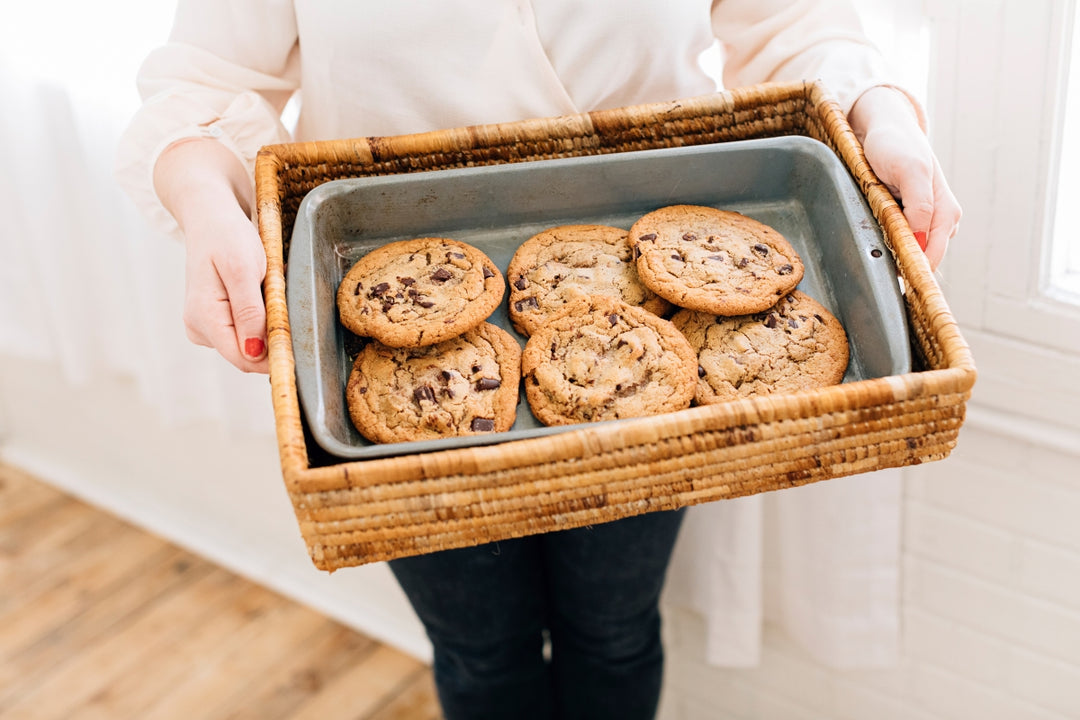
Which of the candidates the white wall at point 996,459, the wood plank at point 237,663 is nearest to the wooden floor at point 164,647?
the wood plank at point 237,663

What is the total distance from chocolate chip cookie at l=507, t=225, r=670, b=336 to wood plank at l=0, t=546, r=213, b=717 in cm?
139

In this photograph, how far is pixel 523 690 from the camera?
124cm

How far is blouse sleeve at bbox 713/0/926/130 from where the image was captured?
938 millimetres

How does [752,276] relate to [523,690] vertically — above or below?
above

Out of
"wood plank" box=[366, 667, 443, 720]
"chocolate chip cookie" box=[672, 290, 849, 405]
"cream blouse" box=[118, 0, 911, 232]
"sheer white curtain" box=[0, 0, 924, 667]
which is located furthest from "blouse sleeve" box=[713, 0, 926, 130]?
"wood plank" box=[366, 667, 443, 720]

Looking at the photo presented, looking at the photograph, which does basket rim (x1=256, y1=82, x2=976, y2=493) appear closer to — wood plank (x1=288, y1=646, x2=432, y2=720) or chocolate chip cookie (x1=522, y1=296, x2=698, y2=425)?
chocolate chip cookie (x1=522, y1=296, x2=698, y2=425)

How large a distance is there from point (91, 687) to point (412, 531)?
1381 mm

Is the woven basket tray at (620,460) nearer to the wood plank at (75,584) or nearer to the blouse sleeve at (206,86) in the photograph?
the blouse sleeve at (206,86)

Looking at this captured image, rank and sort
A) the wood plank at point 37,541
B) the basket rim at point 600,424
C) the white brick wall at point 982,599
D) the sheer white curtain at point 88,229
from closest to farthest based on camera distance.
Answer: the basket rim at point 600,424 < the white brick wall at point 982,599 < the sheer white curtain at point 88,229 < the wood plank at point 37,541

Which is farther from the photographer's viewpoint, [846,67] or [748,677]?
[748,677]

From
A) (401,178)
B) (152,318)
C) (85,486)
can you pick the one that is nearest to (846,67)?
(401,178)

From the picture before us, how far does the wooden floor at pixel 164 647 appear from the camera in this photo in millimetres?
1734

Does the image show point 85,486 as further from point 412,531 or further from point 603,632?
point 412,531

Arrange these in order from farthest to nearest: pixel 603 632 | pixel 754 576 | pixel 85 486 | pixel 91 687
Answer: pixel 85 486 < pixel 91 687 < pixel 754 576 < pixel 603 632
